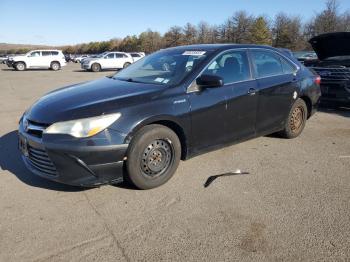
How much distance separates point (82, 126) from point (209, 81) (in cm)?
159

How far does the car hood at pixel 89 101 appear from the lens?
3760 mm

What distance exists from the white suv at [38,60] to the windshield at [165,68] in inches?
1136

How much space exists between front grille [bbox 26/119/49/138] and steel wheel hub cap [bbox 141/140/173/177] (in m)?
1.09

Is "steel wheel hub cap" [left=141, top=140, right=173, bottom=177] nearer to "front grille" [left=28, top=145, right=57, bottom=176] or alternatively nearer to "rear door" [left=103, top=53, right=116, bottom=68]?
"front grille" [left=28, top=145, right=57, bottom=176]

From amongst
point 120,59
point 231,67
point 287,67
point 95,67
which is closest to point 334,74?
point 287,67

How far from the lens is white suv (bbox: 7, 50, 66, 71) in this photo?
1237 inches

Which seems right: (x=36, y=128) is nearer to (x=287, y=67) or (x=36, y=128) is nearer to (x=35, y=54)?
(x=287, y=67)

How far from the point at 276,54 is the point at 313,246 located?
3.55m

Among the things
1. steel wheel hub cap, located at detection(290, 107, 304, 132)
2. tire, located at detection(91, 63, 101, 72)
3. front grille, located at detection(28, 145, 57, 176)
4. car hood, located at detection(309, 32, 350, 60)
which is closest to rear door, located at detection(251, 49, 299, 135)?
steel wheel hub cap, located at detection(290, 107, 304, 132)

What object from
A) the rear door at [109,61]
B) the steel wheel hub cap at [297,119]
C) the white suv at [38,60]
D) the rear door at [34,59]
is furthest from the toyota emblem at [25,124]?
the rear door at [34,59]

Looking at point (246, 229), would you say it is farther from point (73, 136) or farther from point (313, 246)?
point (73, 136)

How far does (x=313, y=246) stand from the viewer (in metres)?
3.00

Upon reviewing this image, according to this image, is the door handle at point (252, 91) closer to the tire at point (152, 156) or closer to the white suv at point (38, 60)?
the tire at point (152, 156)

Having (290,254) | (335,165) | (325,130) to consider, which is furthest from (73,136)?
(325,130)
